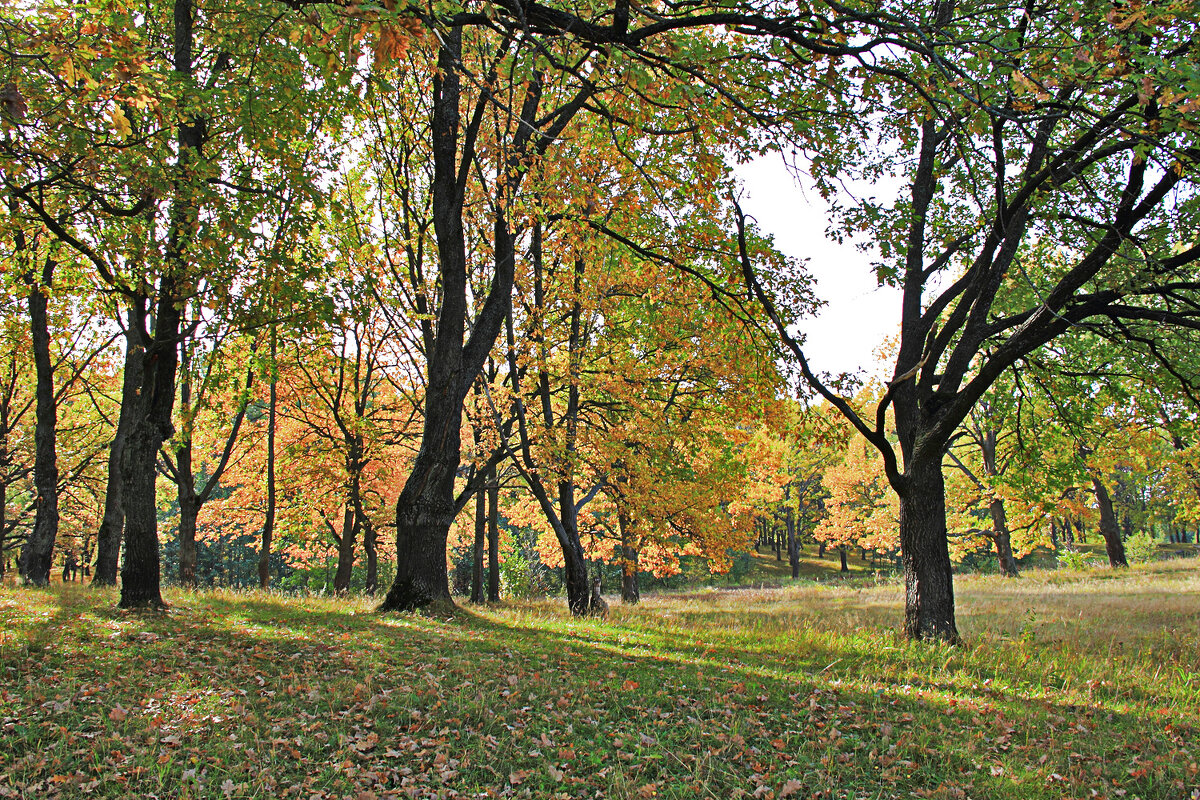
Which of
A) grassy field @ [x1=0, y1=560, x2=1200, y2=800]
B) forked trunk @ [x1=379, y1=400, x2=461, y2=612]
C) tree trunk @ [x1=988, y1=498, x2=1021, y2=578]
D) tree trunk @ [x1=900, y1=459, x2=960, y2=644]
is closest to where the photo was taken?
grassy field @ [x1=0, y1=560, x2=1200, y2=800]

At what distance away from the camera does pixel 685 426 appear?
45.1 ft

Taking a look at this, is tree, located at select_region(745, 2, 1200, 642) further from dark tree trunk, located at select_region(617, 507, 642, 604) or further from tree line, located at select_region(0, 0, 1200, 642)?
dark tree trunk, located at select_region(617, 507, 642, 604)

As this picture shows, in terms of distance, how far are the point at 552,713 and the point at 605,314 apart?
10.5 m

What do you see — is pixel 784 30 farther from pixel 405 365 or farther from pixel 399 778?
pixel 405 365

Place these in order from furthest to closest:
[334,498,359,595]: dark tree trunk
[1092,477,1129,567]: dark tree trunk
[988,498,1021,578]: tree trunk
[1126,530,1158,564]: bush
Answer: [1126,530,1158,564]: bush, [1092,477,1129,567]: dark tree trunk, [988,498,1021,578]: tree trunk, [334,498,359,595]: dark tree trunk

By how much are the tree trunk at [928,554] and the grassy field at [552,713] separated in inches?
19.3

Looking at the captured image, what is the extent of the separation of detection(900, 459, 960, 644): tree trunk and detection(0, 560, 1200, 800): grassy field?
19.3 inches

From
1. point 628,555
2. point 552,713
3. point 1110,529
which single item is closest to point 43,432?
point 552,713

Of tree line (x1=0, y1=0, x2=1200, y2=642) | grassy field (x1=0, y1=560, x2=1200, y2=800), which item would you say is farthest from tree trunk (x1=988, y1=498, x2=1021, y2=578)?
grassy field (x1=0, y1=560, x2=1200, y2=800)

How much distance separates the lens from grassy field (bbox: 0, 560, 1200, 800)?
391 centimetres

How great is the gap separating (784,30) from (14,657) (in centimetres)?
800

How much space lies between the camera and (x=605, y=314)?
48.0 ft

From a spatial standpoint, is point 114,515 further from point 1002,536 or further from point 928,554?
point 1002,536

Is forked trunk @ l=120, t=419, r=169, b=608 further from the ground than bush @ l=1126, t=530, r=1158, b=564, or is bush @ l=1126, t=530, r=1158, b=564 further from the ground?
forked trunk @ l=120, t=419, r=169, b=608
